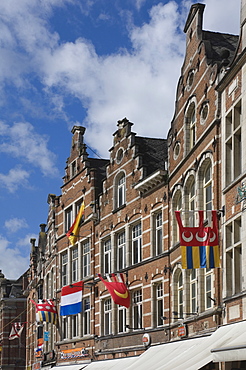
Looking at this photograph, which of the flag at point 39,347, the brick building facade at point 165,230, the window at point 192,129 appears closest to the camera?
the brick building facade at point 165,230

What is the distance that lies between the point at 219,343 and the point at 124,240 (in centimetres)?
1489

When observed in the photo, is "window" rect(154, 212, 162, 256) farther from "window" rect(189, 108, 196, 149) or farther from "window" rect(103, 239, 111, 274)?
"window" rect(103, 239, 111, 274)

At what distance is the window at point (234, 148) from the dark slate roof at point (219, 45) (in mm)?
3657

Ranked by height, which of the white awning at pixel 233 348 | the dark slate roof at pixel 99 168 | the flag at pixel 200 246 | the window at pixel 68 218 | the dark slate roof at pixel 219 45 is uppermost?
the dark slate roof at pixel 219 45

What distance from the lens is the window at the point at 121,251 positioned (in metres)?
33.6

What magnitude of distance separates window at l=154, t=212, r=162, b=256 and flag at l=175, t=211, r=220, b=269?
8.08 meters

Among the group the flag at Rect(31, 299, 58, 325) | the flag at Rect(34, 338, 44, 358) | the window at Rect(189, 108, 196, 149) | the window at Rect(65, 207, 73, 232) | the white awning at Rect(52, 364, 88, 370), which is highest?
the window at Rect(189, 108, 196, 149)

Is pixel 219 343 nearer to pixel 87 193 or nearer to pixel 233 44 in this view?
pixel 233 44

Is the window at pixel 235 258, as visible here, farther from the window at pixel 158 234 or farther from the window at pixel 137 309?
the window at pixel 137 309

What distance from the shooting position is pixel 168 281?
28.1 m

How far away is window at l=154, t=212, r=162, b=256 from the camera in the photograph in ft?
98.2

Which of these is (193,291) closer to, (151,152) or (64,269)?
(151,152)

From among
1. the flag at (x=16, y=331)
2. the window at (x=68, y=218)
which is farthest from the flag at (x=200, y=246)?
the flag at (x=16, y=331)

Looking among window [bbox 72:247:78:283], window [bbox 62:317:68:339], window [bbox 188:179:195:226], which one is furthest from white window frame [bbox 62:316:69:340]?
window [bbox 188:179:195:226]
